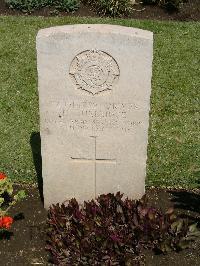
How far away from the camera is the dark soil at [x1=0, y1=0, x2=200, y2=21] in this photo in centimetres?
1152

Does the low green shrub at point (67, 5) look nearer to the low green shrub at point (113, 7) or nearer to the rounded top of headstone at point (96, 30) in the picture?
the low green shrub at point (113, 7)

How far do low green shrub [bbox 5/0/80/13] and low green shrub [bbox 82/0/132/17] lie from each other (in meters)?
0.54

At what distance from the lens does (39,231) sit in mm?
5594

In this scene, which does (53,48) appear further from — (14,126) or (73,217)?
(14,126)

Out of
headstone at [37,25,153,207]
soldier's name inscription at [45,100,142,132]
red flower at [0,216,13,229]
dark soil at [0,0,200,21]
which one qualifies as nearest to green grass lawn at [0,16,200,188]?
dark soil at [0,0,200,21]

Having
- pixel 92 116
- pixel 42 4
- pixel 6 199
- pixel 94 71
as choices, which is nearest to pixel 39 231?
pixel 6 199

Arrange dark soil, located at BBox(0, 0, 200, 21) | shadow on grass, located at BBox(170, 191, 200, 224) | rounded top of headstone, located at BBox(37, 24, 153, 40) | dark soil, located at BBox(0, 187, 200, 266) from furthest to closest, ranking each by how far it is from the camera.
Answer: dark soil, located at BBox(0, 0, 200, 21)
shadow on grass, located at BBox(170, 191, 200, 224)
dark soil, located at BBox(0, 187, 200, 266)
rounded top of headstone, located at BBox(37, 24, 153, 40)

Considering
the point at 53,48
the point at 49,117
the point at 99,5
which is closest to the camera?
the point at 53,48

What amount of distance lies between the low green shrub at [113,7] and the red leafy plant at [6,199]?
629cm

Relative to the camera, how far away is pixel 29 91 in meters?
8.52

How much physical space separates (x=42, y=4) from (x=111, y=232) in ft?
24.9

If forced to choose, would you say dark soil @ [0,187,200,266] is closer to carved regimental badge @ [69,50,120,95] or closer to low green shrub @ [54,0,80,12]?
carved regimental badge @ [69,50,120,95]

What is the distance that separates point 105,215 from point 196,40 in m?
5.78

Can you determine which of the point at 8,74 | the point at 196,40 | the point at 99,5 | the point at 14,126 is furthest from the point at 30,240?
the point at 99,5
